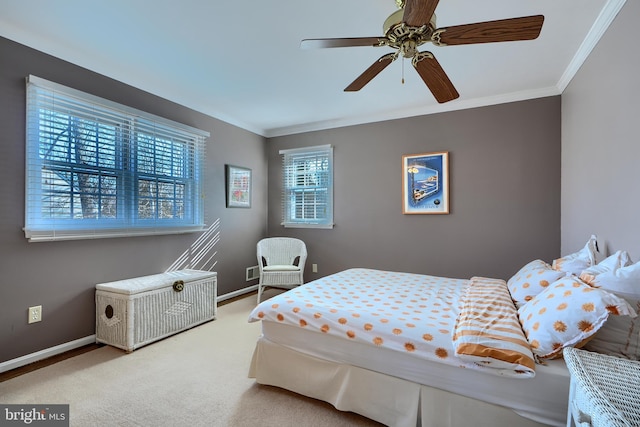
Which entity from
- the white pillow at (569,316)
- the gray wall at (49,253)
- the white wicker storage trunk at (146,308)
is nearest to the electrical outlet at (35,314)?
the gray wall at (49,253)

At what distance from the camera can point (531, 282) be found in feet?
6.56

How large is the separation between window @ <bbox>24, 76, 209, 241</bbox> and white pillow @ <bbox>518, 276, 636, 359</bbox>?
3261mm

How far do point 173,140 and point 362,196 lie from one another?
2440 millimetres

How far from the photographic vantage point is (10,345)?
2174 millimetres

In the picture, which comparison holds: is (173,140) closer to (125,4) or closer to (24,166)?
(24,166)

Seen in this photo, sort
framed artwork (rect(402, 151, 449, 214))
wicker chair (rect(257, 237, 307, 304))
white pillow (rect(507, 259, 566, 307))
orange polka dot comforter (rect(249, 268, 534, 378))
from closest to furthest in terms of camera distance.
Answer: orange polka dot comforter (rect(249, 268, 534, 378)) < white pillow (rect(507, 259, 566, 307)) < framed artwork (rect(402, 151, 449, 214)) < wicker chair (rect(257, 237, 307, 304))

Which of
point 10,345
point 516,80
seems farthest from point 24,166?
point 516,80

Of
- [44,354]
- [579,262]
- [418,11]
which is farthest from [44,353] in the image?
[579,262]

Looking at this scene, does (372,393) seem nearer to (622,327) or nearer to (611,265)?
(622,327)

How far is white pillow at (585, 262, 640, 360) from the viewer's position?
4.11 ft

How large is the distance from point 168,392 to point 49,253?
153 cm

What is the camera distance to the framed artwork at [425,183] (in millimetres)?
3547

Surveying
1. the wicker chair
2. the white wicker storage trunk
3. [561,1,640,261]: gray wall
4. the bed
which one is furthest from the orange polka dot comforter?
the wicker chair

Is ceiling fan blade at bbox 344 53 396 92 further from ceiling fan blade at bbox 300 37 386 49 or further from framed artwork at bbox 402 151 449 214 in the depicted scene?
framed artwork at bbox 402 151 449 214
